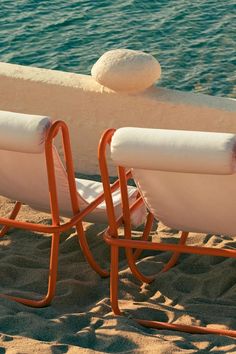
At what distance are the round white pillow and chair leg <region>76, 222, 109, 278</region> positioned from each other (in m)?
1.67

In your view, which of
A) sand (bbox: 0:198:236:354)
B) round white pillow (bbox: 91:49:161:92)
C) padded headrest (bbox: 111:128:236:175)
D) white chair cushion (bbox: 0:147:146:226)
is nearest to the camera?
padded headrest (bbox: 111:128:236:175)

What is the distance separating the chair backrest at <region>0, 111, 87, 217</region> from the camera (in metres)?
4.45

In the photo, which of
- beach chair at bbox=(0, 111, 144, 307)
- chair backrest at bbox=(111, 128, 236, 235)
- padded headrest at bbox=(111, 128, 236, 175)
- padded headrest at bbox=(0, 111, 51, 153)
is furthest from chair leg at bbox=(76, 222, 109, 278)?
padded headrest at bbox=(111, 128, 236, 175)

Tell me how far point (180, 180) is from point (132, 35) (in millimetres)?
6673

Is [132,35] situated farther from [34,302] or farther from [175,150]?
[175,150]

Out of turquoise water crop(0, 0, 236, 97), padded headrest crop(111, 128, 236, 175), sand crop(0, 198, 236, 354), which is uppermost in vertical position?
padded headrest crop(111, 128, 236, 175)

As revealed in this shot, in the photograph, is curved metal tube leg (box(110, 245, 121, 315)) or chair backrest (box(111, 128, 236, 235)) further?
curved metal tube leg (box(110, 245, 121, 315))

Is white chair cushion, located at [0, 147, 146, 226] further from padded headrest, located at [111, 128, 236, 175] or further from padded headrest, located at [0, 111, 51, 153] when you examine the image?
padded headrest, located at [111, 128, 236, 175]

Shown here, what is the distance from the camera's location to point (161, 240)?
562cm

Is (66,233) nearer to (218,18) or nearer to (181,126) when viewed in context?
(181,126)

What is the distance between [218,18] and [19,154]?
22.4 feet

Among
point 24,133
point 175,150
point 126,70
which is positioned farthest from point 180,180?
point 126,70

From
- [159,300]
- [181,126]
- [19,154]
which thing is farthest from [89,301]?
[181,126]

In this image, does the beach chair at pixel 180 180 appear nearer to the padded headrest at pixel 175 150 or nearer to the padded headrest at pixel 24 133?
the padded headrest at pixel 175 150
